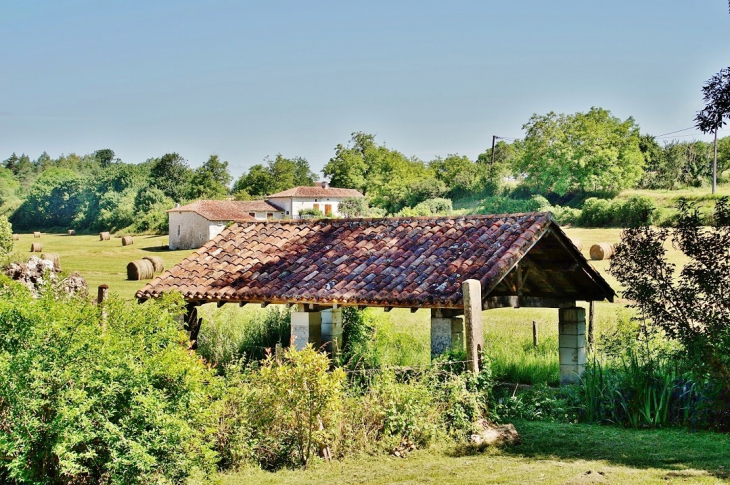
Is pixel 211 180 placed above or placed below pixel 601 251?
above

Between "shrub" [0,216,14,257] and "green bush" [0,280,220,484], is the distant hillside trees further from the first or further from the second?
"green bush" [0,280,220,484]

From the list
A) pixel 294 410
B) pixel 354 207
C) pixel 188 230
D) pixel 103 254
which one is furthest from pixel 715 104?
pixel 354 207

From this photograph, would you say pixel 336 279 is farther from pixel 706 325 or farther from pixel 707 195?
pixel 707 195

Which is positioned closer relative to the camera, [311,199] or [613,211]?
[613,211]

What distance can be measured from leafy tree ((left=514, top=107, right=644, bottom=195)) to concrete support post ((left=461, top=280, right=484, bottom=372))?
2147 inches

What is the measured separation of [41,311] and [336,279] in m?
6.12

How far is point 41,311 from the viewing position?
7.40m

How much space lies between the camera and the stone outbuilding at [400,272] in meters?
11.8

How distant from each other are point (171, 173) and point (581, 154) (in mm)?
46268

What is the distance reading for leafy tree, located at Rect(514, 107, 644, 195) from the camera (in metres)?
62.5

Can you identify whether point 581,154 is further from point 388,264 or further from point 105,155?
point 105,155

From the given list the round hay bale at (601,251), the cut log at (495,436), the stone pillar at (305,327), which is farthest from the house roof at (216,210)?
the cut log at (495,436)

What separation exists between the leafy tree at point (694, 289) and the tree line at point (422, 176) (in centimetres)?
4842

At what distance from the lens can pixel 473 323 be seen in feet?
33.4
